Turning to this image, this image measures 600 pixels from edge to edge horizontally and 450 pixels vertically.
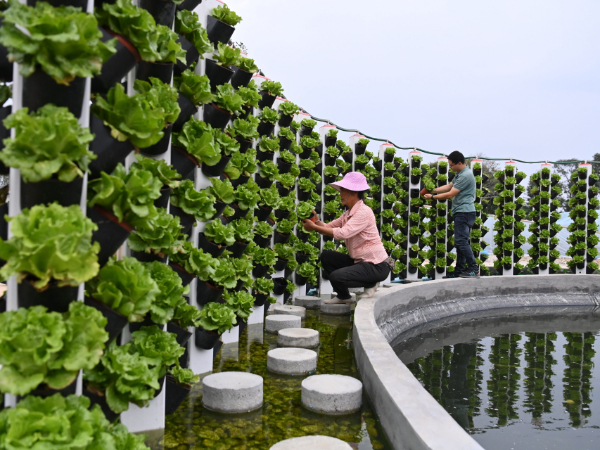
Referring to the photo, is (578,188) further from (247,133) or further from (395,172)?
(247,133)

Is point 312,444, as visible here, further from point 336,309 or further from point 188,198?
point 336,309

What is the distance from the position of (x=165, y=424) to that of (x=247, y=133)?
203 centimetres

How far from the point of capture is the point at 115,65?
1.46 meters

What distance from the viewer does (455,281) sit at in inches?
245

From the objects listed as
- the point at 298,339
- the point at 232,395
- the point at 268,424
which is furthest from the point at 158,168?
the point at 298,339

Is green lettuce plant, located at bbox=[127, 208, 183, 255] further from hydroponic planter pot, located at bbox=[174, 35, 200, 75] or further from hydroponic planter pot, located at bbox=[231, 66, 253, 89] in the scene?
hydroponic planter pot, located at bbox=[231, 66, 253, 89]

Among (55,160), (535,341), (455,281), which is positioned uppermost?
(55,160)

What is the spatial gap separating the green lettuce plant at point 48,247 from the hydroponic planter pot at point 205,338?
171 centimetres

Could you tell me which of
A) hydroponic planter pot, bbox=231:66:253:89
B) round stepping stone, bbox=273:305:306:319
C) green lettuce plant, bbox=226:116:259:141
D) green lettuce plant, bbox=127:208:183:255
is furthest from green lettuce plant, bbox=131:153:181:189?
round stepping stone, bbox=273:305:306:319

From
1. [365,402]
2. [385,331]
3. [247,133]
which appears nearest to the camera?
[365,402]

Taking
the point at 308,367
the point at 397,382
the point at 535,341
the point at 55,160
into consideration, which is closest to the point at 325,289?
the point at 535,341

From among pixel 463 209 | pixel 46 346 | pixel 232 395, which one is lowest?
pixel 232 395

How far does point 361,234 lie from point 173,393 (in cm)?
297

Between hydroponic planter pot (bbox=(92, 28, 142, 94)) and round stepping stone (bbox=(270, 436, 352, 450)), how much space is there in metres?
1.53
